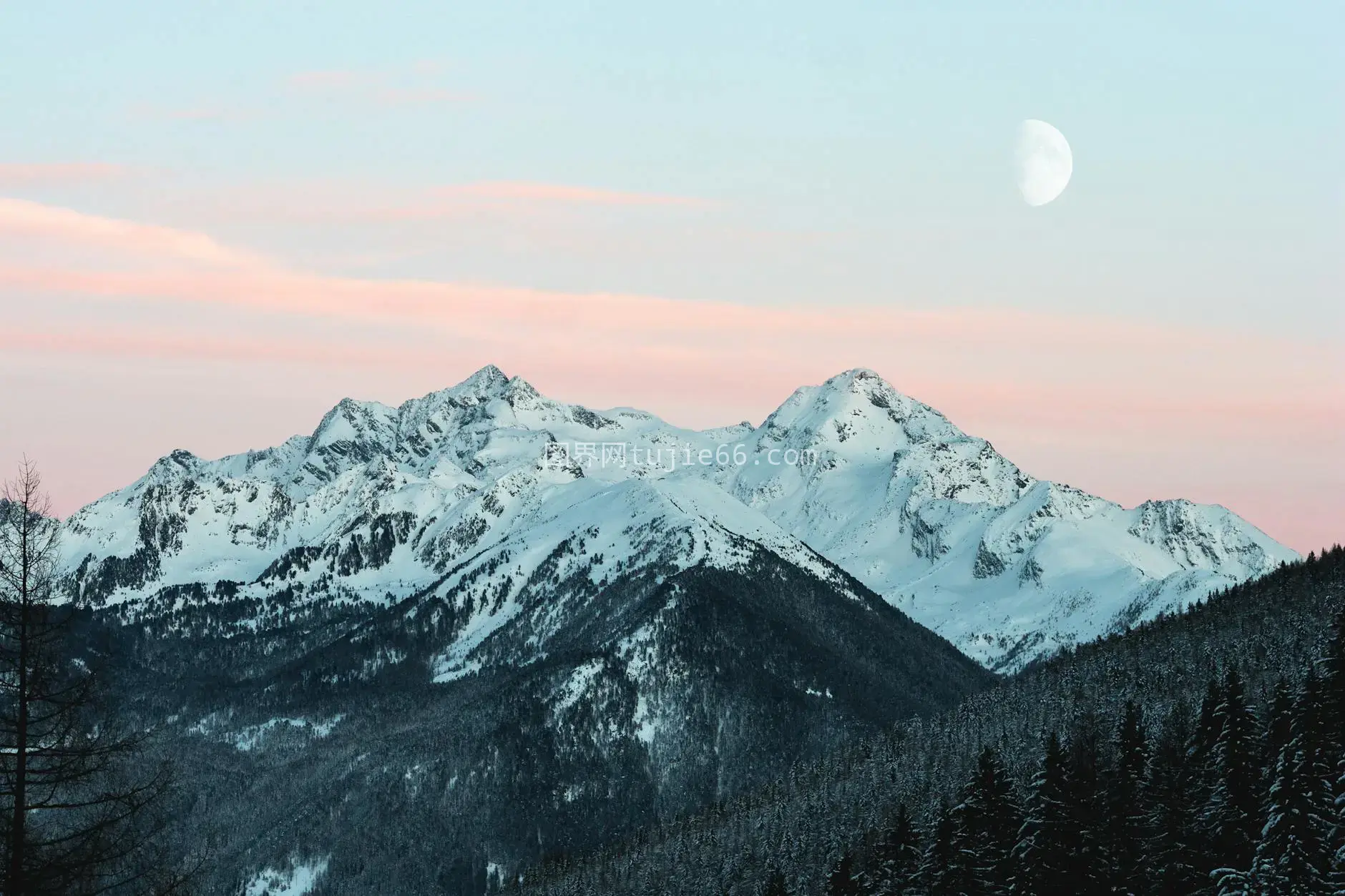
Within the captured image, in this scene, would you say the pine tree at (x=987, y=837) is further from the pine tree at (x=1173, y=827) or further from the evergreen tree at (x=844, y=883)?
the pine tree at (x=1173, y=827)

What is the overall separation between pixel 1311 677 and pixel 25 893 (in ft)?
399

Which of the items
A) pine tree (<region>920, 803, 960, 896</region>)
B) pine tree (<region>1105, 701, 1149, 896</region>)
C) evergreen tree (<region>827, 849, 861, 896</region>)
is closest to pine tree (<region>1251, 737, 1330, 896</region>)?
pine tree (<region>1105, 701, 1149, 896</region>)

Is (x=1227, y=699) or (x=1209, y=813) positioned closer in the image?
(x=1209, y=813)

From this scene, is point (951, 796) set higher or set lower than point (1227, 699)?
lower

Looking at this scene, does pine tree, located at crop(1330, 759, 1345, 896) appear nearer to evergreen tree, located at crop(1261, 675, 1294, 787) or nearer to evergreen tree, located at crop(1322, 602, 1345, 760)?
evergreen tree, located at crop(1322, 602, 1345, 760)

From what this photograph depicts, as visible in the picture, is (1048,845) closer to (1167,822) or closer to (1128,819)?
(1128,819)

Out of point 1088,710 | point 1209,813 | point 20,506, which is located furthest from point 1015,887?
point 1088,710

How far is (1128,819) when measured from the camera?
11175 cm

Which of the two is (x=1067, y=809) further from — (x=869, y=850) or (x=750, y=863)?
(x=750, y=863)

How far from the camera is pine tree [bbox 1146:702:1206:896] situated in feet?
340

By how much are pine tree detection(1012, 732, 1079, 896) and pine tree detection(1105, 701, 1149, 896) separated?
297 centimetres

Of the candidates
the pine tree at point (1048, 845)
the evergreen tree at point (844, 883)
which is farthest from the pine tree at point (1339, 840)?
the evergreen tree at point (844, 883)

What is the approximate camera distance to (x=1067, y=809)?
10562cm

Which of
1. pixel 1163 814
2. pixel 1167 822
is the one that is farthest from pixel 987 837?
pixel 1167 822
